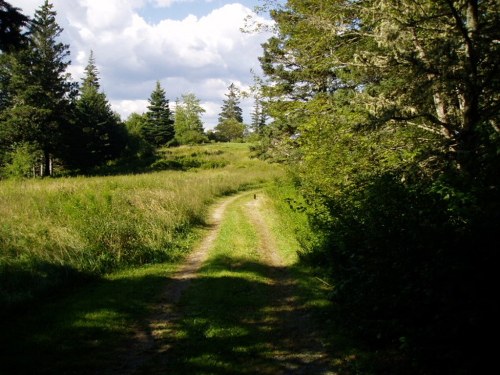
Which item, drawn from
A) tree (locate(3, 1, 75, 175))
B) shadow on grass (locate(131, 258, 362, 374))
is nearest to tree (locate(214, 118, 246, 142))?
tree (locate(3, 1, 75, 175))

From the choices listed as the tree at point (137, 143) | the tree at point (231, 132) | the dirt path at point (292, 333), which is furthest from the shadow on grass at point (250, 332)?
the tree at point (231, 132)

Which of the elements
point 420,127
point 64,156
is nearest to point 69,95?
point 64,156

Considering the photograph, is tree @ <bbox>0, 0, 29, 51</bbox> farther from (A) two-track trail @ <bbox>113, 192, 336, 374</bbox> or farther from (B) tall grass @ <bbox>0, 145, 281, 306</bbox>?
(A) two-track trail @ <bbox>113, 192, 336, 374</bbox>

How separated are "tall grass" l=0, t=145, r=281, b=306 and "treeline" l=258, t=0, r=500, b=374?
195 inches

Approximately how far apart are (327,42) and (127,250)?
314 inches

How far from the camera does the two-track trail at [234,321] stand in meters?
5.46

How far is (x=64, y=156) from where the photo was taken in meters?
44.7

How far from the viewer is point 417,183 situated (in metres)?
6.84

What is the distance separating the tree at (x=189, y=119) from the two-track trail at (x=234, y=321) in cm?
6674

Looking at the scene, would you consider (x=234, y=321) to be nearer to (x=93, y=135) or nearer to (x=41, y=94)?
(x=41, y=94)

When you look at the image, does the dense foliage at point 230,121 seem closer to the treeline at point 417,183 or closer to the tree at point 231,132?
the tree at point 231,132

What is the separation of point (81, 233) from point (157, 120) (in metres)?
64.5

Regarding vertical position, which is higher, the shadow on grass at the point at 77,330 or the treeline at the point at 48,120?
the treeline at the point at 48,120

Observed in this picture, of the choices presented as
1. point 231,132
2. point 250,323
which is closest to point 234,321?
point 250,323
